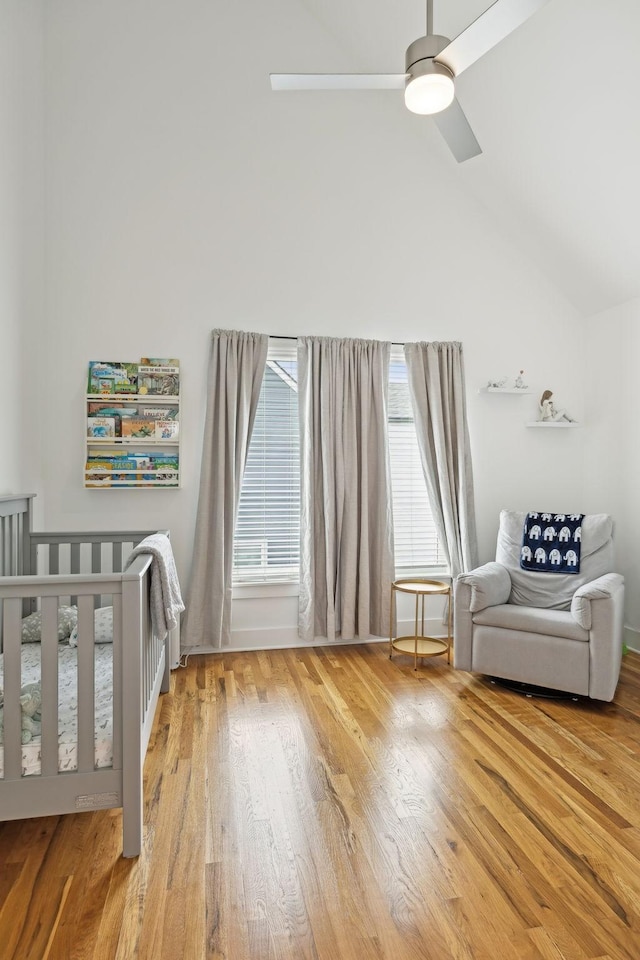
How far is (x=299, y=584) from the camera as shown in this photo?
3.86 meters

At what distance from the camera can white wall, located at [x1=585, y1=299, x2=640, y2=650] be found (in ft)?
12.8

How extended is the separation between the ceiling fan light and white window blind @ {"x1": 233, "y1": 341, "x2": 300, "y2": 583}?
6.50 ft

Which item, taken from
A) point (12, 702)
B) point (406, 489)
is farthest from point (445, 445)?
point (12, 702)

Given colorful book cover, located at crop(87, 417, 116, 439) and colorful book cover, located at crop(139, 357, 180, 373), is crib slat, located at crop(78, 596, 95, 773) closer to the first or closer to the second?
colorful book cover, located at crop(87, 417, 116, 439)

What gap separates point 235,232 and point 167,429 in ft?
4.45

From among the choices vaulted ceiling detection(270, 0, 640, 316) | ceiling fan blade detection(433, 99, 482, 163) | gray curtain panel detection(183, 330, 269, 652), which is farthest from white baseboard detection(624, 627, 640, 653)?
ceiling fan blade detection(433, 99, 482, 163)

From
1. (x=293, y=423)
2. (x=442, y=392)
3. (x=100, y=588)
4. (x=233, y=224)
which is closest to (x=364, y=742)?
(x=100, y=588)

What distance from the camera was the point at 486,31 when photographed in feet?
5.73

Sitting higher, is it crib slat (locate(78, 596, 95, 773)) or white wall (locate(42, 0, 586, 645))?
white wall (locate(42, 0, 586, 645))

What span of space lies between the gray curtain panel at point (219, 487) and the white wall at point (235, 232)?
0.14m

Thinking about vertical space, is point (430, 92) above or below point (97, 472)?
above

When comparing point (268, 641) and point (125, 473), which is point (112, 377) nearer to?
point (125, 473)

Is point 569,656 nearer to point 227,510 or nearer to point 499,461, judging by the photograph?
point 499,461

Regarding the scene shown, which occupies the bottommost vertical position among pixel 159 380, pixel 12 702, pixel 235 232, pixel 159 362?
pixel 12 702
